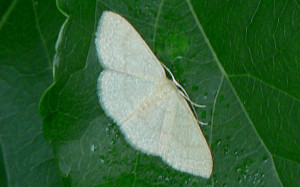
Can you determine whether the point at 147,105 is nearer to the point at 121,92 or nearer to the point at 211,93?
the point at 121,92

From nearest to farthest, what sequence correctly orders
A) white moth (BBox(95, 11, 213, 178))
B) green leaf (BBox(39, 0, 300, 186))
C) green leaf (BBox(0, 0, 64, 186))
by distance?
1. green leaf (BBox(39, 0, 300, 186))
2. white moth (BBox(95, 11, 213, 178))
3. green leaf (BBox(0, 0, 64, 186))

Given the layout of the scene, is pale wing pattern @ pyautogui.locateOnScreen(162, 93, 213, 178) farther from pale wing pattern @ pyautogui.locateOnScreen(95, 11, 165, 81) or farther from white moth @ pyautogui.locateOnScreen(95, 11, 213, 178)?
pale wing pattern @ pyautogui.locateOnScreen(95, 11, 165, 81)

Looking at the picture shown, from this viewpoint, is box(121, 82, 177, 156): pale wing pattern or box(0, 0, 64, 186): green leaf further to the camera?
box(0, 0, 64, 186): green leaf

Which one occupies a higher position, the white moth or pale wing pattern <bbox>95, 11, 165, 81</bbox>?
pale wing pattern <bbox>95, 11, 165, 81</bbox>

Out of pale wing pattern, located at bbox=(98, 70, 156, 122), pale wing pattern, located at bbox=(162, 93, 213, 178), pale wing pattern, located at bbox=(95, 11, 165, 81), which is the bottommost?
pale wing pattern, located at bbox=(162, 93, 213, 178)

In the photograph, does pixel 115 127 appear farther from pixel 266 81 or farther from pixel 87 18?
pixel 266 81

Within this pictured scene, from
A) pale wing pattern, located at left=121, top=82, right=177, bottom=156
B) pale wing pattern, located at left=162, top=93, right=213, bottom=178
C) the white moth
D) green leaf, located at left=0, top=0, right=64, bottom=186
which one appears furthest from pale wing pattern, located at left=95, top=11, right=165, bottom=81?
green leaf, located at left=0, top=0, right=64, bottom=186

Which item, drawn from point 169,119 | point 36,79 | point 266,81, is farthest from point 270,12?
point 36,79
